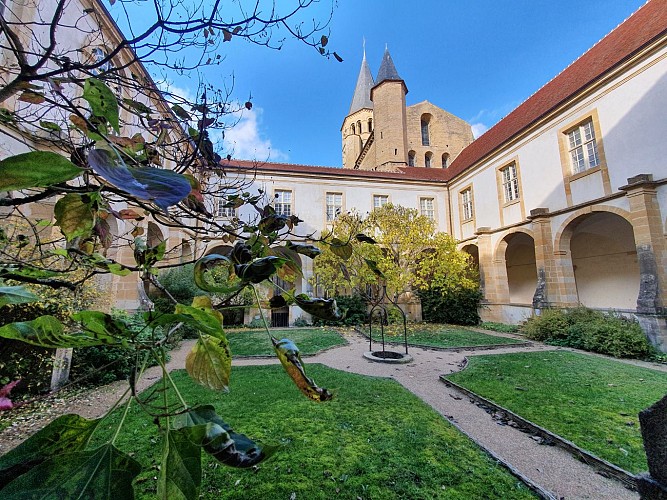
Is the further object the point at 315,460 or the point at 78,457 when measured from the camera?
the point at 315,460

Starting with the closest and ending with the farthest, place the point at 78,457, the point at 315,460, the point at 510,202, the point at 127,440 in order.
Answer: the point at 78,457 < the point at 315,460 < the point at 127,440 < the point at 510,202

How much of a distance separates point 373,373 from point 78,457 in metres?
5.83

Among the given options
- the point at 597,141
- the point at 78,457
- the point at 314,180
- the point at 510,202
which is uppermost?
the point at 314,180

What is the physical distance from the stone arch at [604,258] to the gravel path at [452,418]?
6.65 meters

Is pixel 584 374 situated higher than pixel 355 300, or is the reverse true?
pixel 355 300

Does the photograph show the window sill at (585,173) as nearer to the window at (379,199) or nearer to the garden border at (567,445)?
the window at (379,199)

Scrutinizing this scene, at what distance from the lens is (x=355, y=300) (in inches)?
523

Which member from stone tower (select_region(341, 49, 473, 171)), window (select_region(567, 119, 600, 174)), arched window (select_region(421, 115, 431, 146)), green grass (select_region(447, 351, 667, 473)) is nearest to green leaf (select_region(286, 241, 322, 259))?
green grass (select_region(447, 351, 667, 473))

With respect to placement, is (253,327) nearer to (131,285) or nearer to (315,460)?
(131,285)

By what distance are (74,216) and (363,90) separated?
35.6m

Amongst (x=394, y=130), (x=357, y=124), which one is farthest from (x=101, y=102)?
(x=357, y=124)

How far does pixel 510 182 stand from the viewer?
1262cm

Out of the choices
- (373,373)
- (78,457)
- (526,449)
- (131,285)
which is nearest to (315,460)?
(526,449)

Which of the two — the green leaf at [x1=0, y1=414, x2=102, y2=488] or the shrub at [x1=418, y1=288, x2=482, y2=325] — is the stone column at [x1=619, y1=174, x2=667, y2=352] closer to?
the shrub at [x1=418, y1=288, x2=482, y2=325]
